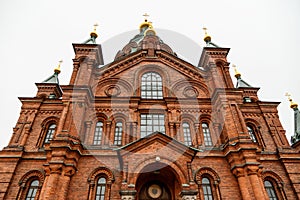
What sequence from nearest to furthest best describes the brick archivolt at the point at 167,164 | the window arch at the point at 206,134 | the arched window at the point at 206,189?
1. the brick archivolt at the point at 167,164
2. the arched window at the point at 206,189
3. the window arch at the point at 206,134

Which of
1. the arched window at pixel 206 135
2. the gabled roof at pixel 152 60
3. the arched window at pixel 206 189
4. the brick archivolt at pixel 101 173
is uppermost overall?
the gabled roof at pixel 152 60

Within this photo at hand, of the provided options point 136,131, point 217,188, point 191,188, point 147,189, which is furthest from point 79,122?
point 217,188

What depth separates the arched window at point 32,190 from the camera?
13.6 meters

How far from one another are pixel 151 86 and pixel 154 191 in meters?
8.33

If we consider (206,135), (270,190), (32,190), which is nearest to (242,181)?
(270,190)

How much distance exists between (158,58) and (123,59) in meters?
3.11

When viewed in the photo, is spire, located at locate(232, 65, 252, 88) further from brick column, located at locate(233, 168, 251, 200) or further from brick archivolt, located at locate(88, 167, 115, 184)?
brick archivolt, located at locate(88, 167, 115, 184)

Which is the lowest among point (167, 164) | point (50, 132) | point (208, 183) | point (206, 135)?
point (208, 183)

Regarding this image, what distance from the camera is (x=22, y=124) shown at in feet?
53.5

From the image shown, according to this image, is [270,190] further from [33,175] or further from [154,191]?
[33,175]

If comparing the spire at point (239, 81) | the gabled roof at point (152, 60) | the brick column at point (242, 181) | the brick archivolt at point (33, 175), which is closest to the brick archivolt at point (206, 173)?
the brick column at point (242, 181)

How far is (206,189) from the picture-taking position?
45.1ft

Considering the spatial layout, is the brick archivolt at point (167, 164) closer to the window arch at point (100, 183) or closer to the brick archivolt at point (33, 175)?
the window arch at point (100, 183)

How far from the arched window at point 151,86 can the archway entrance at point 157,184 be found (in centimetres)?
644
